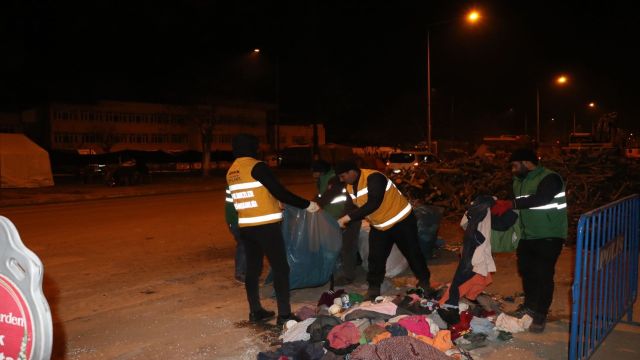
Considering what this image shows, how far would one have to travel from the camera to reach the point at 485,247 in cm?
540

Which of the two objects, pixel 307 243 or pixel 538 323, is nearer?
pixel 538 323

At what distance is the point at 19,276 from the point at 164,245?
793 centimetres

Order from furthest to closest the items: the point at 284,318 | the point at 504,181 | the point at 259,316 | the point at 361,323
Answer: the point at 504,181
the point at 259,316
the point at 284,318
the point at 361,323

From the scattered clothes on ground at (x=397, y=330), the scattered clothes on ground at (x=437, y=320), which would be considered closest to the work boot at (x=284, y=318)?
the scattered clothes on ground at (x=397, y=330)

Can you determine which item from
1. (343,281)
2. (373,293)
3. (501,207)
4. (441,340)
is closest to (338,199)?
(343,281)

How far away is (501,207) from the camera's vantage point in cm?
523

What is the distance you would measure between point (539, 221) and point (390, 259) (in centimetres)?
262

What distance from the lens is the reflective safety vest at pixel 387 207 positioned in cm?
598

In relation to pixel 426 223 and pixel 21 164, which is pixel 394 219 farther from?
pixel 21 164

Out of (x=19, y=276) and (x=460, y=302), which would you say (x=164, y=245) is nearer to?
(x=460, y=302)

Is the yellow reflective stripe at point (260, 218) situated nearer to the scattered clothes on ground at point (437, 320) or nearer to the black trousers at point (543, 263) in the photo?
the scattered clothes on ground at point (437, 320)

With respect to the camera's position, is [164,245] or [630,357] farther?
[164,245]

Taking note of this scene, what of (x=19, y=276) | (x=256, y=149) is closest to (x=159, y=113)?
(x=256, y=149)

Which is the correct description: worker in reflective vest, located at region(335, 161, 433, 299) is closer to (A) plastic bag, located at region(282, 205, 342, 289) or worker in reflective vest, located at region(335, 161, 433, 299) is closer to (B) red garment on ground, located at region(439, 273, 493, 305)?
(A) plastic bag, located at region(282, 205, 342, 289)
